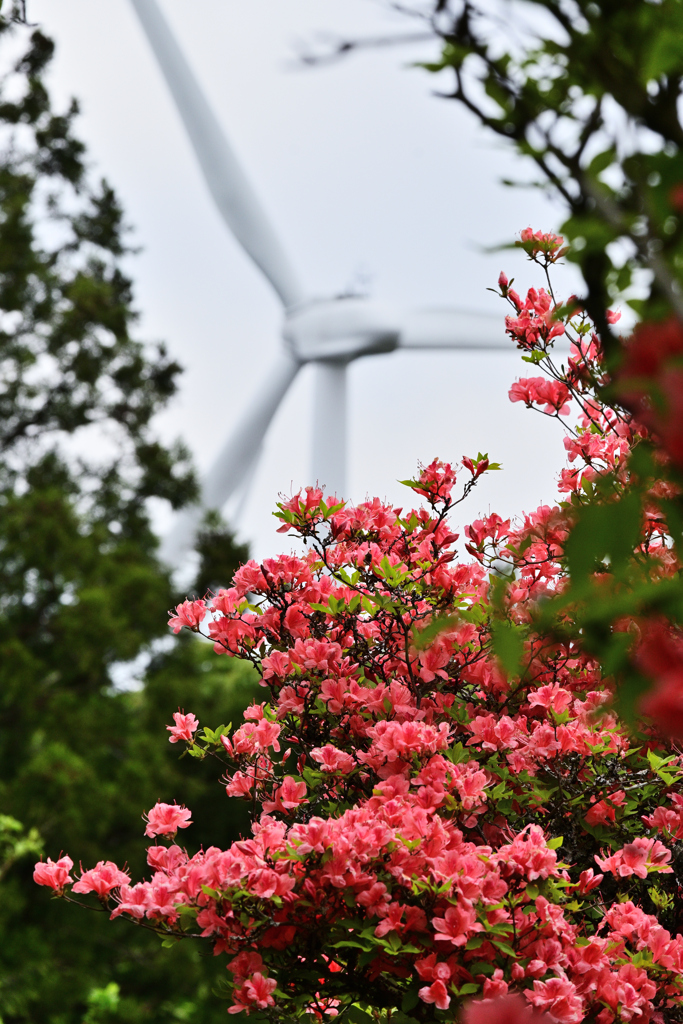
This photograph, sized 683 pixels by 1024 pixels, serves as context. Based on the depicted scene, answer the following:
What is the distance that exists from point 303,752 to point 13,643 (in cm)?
1027

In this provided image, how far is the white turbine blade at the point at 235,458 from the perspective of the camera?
1630 cm

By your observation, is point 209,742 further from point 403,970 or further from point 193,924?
point 403,970

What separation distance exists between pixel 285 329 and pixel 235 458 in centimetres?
238

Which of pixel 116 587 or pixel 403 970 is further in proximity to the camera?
pixel 116 587

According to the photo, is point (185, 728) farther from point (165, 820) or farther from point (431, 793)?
point (431, 793)

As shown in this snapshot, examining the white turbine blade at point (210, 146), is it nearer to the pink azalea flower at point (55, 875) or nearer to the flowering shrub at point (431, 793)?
the flowering shrub at point (431, 793)

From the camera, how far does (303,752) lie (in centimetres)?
287

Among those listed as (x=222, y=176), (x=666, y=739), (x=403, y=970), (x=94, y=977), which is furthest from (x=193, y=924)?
(x=222, y=176)

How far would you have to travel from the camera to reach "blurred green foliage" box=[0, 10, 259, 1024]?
11750mm

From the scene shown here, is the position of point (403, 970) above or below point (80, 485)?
below

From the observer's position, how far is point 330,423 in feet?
49.5

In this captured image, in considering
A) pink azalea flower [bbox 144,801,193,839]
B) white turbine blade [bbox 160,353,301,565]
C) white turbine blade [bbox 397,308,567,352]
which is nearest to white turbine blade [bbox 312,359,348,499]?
white turbine blade [bbox 160,353,301,565]

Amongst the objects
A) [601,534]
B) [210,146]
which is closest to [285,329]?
[210,146]

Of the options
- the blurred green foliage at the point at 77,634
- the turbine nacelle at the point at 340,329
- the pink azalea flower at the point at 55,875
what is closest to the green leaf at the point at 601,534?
the pink azalea flower at the point at 55,875
